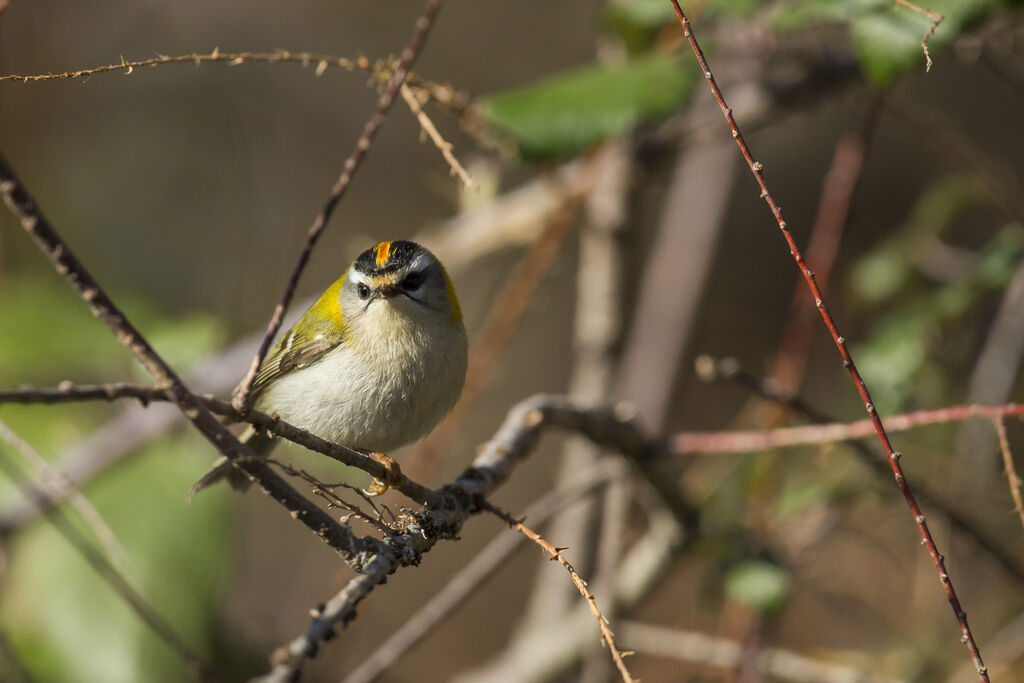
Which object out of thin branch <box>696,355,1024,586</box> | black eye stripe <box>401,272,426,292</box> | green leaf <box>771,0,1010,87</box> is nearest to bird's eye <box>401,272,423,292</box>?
black eye stripe <box>401,272,426,292</box>

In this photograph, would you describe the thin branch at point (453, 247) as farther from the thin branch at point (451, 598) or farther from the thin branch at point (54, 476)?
the thin branch at point (54, 476)

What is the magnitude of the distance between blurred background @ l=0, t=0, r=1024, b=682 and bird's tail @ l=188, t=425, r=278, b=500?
6.2 inches

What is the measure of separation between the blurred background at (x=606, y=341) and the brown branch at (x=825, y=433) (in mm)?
113

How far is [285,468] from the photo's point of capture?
36.9 inches

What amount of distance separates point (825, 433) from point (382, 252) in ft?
3.20

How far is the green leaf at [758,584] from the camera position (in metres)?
2.15

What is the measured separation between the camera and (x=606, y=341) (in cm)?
276

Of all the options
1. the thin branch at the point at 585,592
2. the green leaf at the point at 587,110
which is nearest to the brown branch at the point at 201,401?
the thin branch at the point at 585,592

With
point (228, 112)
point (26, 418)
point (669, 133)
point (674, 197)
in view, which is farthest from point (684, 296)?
point (26, 418)

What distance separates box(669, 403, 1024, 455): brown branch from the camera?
4.52 ft

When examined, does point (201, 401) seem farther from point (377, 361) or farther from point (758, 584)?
point (758, 584)

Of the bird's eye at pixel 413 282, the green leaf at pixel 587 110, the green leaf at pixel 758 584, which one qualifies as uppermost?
the green leaf at pixel 587 110

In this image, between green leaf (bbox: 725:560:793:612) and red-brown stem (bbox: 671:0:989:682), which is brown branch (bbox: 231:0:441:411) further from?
green leaf (bbox: 725:560:793:612)

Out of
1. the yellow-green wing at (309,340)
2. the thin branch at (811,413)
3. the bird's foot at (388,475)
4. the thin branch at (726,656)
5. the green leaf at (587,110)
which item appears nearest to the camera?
the bird's foot at (388,475)
